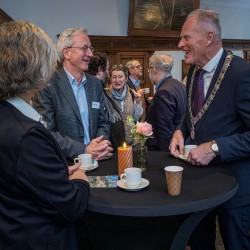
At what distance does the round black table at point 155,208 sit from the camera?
4.10 feet

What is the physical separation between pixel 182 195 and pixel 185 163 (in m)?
0.50

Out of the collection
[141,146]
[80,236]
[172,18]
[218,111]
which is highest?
[172,18]

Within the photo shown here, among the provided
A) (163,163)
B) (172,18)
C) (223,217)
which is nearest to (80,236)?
(163,163)

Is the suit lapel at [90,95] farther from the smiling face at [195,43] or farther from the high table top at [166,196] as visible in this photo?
the smiling face at [195,43]

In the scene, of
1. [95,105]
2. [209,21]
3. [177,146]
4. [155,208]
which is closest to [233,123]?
[177,146]

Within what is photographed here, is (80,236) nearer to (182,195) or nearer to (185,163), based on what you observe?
(185,163)

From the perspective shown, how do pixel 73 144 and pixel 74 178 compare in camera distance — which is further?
pixel 73 144

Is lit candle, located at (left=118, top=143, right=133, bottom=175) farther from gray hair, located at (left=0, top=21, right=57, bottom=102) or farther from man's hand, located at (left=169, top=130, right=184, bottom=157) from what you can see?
gray hair, located at (left=0, top=21, right=57, bottom=102)

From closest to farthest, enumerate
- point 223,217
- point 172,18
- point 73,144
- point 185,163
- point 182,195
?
point 182,195 < point 223,217 < point 185,163 < point 73,144 < point 172,18

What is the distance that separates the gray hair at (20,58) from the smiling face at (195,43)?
103 centimetres

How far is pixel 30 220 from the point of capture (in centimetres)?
113

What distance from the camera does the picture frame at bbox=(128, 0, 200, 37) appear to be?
7129 millimetres

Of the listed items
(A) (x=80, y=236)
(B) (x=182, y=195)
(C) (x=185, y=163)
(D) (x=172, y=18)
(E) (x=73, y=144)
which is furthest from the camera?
(D) (x=172, y=18)

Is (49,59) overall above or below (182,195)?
above
